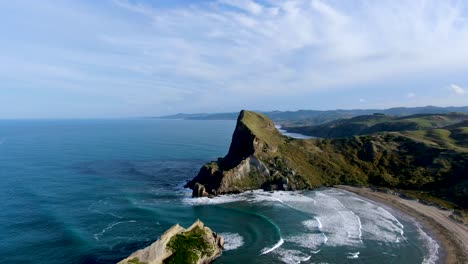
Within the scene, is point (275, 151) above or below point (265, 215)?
above

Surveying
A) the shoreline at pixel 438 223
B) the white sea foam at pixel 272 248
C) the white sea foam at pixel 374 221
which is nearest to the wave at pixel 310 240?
the white sea foam at pixel 272 248

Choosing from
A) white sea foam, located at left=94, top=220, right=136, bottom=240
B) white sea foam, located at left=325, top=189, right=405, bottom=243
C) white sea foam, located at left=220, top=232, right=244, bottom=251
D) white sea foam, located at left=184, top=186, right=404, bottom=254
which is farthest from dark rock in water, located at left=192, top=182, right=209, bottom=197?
white sea foam, located at left=325, top=189, right=405, bottom=243

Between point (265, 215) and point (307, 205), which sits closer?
point (265, 215)

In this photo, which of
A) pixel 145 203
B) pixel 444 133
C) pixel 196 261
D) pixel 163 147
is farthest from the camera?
pixel 163 147

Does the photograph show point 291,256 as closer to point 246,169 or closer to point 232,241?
point 232,241

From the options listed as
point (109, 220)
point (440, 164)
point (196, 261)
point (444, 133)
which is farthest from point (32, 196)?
point (444, 133)

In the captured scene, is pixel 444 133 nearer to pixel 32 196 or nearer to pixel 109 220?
pixel 109 220
